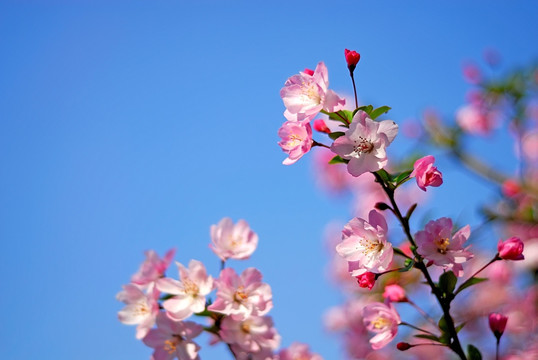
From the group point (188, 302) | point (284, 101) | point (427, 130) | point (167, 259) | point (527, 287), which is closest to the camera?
point (284, 101)

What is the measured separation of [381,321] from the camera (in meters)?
1.57

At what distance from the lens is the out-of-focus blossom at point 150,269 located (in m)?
1.81

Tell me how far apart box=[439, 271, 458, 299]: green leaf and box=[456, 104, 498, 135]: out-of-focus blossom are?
11.6 ft

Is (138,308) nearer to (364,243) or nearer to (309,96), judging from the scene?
(364,243)

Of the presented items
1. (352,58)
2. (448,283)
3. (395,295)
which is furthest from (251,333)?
(352,58)

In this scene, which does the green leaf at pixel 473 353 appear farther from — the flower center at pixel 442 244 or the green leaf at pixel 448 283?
the flower center at pixel 442 244

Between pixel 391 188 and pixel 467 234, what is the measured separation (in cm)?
25

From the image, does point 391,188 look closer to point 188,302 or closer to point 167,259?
point 188,302

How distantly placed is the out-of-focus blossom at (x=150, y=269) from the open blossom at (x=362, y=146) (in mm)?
851

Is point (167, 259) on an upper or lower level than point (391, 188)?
upper

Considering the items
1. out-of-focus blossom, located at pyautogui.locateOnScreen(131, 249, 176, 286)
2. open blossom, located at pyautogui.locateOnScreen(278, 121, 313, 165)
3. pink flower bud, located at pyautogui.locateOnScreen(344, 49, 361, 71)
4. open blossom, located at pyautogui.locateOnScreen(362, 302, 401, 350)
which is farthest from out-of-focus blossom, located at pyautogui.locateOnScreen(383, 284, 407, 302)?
out-of-focus blossom, located at pyautogui.locateOnScreen(131, 249, 176, 286)

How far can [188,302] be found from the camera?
A: 5.46ft

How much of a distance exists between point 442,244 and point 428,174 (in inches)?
7.7

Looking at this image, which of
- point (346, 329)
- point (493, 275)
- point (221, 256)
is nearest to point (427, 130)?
point (493, 275)
